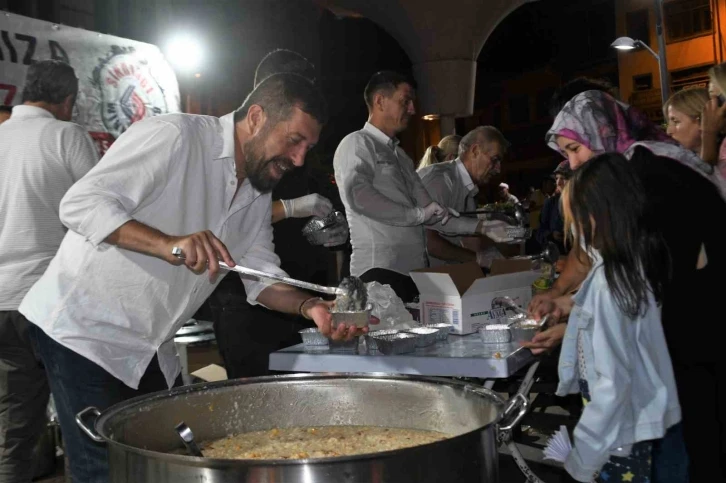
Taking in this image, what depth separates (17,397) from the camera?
3.18m

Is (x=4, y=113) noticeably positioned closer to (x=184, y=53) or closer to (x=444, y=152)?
(x=184, y=53)

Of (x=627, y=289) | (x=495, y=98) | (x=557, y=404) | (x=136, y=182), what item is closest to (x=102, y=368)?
(x=136, y=182)

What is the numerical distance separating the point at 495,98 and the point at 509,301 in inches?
1438

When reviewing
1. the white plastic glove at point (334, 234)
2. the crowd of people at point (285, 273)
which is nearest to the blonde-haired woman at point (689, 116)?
the crowd of people at point (285, 273)

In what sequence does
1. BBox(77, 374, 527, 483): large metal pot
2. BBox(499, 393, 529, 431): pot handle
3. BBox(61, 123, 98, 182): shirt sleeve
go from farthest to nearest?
BBox(61, 123, 98, 182): shirt sleeve
BBox(499, 393, 529, 431): pot handle
BBox(77, 374, 527, 483): large metal pot

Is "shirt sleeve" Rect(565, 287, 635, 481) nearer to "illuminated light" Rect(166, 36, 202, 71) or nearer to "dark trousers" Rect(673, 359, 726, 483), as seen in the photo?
"dark trousers" Rect(673, 359, 726, 483)

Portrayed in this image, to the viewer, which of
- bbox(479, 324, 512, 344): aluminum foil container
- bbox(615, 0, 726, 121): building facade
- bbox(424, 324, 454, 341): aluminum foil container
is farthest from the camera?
bbox(615, 0, 726, 121): building facade

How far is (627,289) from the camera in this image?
220 cm

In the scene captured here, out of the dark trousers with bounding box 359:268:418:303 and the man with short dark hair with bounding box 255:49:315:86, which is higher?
the man with short dark hair with bounding box 255:49:315:86

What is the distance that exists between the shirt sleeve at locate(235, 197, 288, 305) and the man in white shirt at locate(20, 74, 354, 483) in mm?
204

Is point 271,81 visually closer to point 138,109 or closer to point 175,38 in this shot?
point 138,109

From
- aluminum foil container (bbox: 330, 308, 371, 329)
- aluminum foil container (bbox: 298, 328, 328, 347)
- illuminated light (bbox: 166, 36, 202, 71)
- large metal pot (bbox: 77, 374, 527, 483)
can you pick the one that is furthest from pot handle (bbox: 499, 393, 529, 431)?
illuminated light (bbox: 166, 36, 202, 71)

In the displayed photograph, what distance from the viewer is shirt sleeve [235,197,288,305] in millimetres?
2431

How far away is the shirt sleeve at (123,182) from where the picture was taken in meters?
1.86
